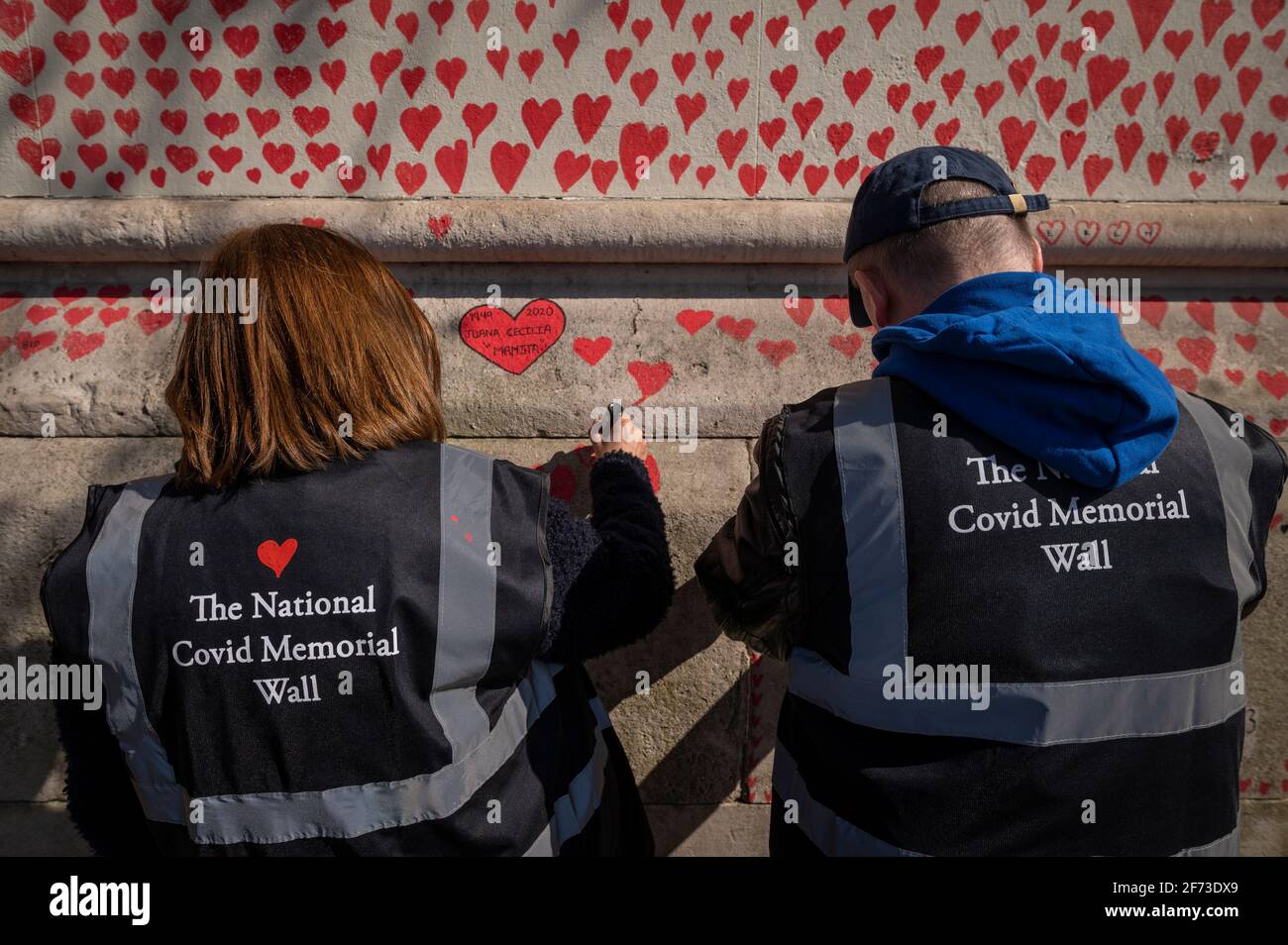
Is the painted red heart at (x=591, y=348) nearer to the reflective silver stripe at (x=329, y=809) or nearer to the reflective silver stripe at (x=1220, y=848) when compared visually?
the reflective silver stripe at (x=329, y=809)

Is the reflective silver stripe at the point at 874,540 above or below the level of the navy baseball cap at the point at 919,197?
below

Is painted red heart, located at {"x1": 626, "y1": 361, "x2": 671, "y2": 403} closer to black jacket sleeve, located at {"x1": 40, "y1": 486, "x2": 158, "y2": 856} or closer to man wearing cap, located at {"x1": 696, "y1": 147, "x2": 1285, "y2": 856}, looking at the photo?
man wearing cap, located at {"x1": 696, "y1": 147, "x2": 1285, "y2": 856}

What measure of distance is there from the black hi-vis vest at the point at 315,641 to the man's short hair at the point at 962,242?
0.97m

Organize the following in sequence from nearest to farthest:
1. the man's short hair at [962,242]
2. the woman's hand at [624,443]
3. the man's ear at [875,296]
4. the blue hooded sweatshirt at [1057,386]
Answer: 1. the blue hooded sweatshirt at [1057,386]
2. the man's short hair at [962,242]
3. the man's ear at [875,296]
4. the woman's hand at [624,443]

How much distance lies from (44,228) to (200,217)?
54 centimetres

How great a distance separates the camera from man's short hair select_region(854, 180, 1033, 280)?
150 centimetres

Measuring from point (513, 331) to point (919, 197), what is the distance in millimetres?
1521

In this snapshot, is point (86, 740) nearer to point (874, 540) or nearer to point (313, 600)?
point (313, 600)

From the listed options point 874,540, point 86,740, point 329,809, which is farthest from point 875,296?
point 86,740

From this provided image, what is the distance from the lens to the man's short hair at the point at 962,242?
1.50 meters

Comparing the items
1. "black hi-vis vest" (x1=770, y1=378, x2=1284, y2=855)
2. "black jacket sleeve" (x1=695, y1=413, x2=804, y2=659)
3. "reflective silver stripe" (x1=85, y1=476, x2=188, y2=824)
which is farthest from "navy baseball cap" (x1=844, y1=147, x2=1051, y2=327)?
"reflective silver stripe" (x1=85, y1=476, x2=188, y2=824)

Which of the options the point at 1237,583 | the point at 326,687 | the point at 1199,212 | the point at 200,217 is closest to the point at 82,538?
the point at 326,687

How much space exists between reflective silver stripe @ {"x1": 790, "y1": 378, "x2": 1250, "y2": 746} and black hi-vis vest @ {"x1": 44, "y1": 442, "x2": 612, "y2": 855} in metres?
0.62

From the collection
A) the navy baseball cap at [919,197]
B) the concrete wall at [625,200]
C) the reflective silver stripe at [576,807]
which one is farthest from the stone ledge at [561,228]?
the reflective silver stripe at [576,807]
